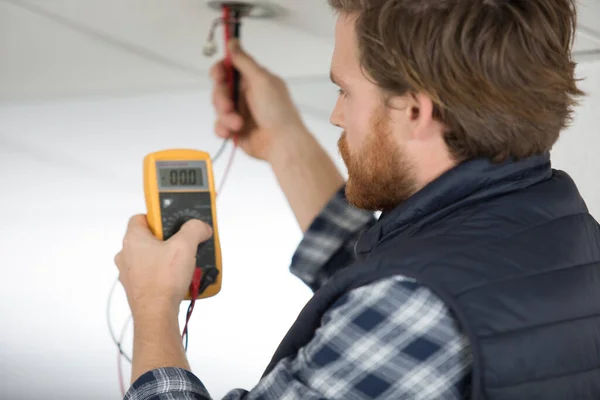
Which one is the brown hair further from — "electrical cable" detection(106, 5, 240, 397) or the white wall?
the white wall

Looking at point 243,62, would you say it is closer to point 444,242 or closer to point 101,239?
point 101,239

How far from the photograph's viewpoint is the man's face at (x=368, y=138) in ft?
2.32

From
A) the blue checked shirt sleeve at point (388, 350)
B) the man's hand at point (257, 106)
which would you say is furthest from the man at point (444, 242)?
the man's hand at point (257, 106)

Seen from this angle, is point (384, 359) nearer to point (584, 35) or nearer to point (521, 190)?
point (521, 190)

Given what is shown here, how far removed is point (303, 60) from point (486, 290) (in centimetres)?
61

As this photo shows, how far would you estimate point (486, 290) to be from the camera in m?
0.60

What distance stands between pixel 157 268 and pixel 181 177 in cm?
15

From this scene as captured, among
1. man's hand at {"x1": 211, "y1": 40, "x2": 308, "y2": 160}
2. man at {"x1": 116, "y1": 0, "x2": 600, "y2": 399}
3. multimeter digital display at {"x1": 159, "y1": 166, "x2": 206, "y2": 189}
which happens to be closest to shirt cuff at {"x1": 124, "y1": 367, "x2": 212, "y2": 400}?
man at {"x1": 116, "y1": 0, "x2": 600, "y2": 399}

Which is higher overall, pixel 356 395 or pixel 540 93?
pixel 540 93

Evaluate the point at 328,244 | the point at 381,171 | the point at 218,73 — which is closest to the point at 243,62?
the point at 218,73

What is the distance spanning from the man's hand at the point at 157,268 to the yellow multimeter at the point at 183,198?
3 cm

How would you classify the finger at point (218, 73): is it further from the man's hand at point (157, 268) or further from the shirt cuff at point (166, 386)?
the shirt cuff at point (166, 386)

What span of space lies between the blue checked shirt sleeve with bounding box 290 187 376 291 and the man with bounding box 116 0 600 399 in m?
0.19

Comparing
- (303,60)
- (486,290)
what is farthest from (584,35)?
(486,290)
